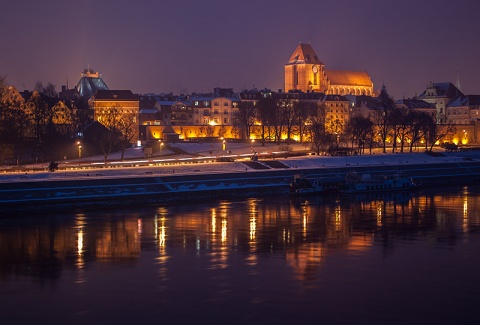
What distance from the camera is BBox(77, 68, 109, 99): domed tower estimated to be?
163 meters

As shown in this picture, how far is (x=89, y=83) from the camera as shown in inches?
6531

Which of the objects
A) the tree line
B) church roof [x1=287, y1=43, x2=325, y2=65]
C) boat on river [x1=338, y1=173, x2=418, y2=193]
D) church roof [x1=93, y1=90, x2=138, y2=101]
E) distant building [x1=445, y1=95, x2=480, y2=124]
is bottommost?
boat on river [x1=338, y1=173, x2=418, y2=193]

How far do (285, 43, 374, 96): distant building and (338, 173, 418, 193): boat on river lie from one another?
111542mm

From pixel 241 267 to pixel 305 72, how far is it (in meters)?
153

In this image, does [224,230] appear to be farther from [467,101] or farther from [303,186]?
[467,101]

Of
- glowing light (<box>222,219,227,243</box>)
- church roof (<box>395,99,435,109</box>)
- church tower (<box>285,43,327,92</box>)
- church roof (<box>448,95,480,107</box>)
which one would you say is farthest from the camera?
church tower (<box>285,43,327,92</box>)

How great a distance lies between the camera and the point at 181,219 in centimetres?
4494

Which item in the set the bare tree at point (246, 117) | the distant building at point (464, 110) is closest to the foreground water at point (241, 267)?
the bare tree at point (246, 117)

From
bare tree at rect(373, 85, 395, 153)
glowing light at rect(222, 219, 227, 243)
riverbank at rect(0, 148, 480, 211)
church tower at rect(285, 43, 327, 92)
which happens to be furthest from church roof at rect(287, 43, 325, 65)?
glowing light at rect(222, 219, 227, 243)

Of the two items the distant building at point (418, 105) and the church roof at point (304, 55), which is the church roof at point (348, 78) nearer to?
the church roof at point (304, 55)

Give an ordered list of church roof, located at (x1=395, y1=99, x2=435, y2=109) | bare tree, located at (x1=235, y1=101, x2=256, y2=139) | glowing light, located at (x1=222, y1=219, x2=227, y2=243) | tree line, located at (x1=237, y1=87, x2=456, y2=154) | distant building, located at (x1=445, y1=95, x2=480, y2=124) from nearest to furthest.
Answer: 1. glowing light, located at (x1=222, y1=219, x2=227, y2=243)
2. tree line, located at (x1=237, y1=87, x2=456, y2=154)
3. bare tree, located at (x1=235, y1=101, x2=256, y2=139)
4. church roof, located at (x1=395, y1=99, x2=435, y2=109)
5. distant building, located at (x1=445, y1=95, x2=480, y2=124)

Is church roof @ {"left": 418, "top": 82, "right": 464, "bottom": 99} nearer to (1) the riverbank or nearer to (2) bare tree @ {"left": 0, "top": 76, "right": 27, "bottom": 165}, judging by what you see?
(1) the riverbank

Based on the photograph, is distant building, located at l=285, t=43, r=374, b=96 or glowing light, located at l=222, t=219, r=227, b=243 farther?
distant building, located at l=285, t=43, r=374, b=96

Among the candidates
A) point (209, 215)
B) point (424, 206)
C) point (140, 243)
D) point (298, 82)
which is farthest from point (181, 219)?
point (298, 82)
